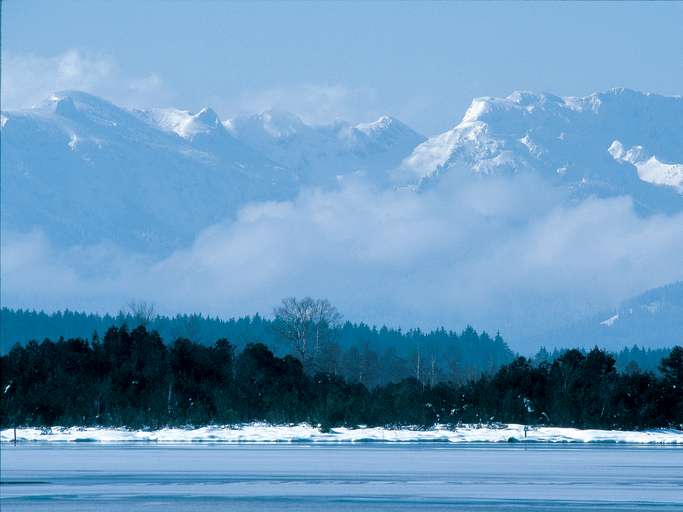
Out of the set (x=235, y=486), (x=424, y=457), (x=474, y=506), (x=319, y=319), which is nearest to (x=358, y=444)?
(x=424, y=457)

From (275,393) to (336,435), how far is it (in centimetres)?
1136

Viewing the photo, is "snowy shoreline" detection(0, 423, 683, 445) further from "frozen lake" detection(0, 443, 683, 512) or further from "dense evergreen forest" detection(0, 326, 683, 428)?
"frozen lake" detection(0, 443, 683, 512)

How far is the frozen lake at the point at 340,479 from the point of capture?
3167 centimetres

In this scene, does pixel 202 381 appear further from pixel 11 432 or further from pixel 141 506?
pixel 141 506

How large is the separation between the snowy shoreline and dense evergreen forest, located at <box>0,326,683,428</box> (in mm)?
1565

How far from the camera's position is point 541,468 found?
4481 centimetres

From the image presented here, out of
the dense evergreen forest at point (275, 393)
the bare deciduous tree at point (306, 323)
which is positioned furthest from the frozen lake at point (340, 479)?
the bare deciduous tree at point (306, 323)

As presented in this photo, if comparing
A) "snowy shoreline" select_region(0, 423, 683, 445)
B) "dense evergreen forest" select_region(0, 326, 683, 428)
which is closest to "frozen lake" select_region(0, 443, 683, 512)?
"snowy shoreline" select_region(0, 423, 683, 445)

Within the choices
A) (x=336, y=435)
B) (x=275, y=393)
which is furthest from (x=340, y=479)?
(x=275, y=393)

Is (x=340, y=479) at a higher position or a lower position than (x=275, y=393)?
lower

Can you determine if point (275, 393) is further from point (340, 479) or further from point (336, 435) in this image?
point (340, 479)

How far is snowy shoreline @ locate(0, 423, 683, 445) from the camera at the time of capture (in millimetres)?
70500

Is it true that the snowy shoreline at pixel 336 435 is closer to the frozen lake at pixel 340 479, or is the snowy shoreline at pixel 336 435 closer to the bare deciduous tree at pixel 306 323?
the frozen lake at pixel 340 479

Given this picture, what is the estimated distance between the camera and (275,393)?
83125mm
